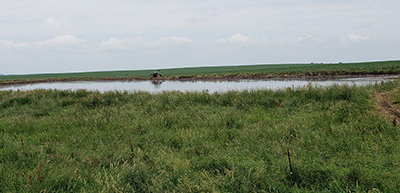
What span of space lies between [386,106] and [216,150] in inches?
253

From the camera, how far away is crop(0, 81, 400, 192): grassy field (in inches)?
182

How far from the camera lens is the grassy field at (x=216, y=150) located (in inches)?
182

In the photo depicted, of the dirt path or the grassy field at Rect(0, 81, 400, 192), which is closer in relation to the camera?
the grassy field at Rect(0, 81, 400, 192)

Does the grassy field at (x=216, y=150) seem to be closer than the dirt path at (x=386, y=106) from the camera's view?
Yes

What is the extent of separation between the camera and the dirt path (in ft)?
27.5

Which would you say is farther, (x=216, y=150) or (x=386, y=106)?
(x=386, y=106)

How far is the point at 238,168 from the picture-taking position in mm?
5020

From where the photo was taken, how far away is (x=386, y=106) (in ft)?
31.1

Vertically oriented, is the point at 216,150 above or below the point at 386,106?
below

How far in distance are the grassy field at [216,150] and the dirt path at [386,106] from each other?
0.30 meters

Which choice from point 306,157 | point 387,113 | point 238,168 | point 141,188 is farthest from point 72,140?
point 387,113

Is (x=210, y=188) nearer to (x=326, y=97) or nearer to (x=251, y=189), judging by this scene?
(x=251, y=189)

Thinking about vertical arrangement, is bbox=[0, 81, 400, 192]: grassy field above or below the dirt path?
below

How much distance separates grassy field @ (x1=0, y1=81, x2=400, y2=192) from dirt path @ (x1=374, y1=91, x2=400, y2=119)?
0.30 metres
